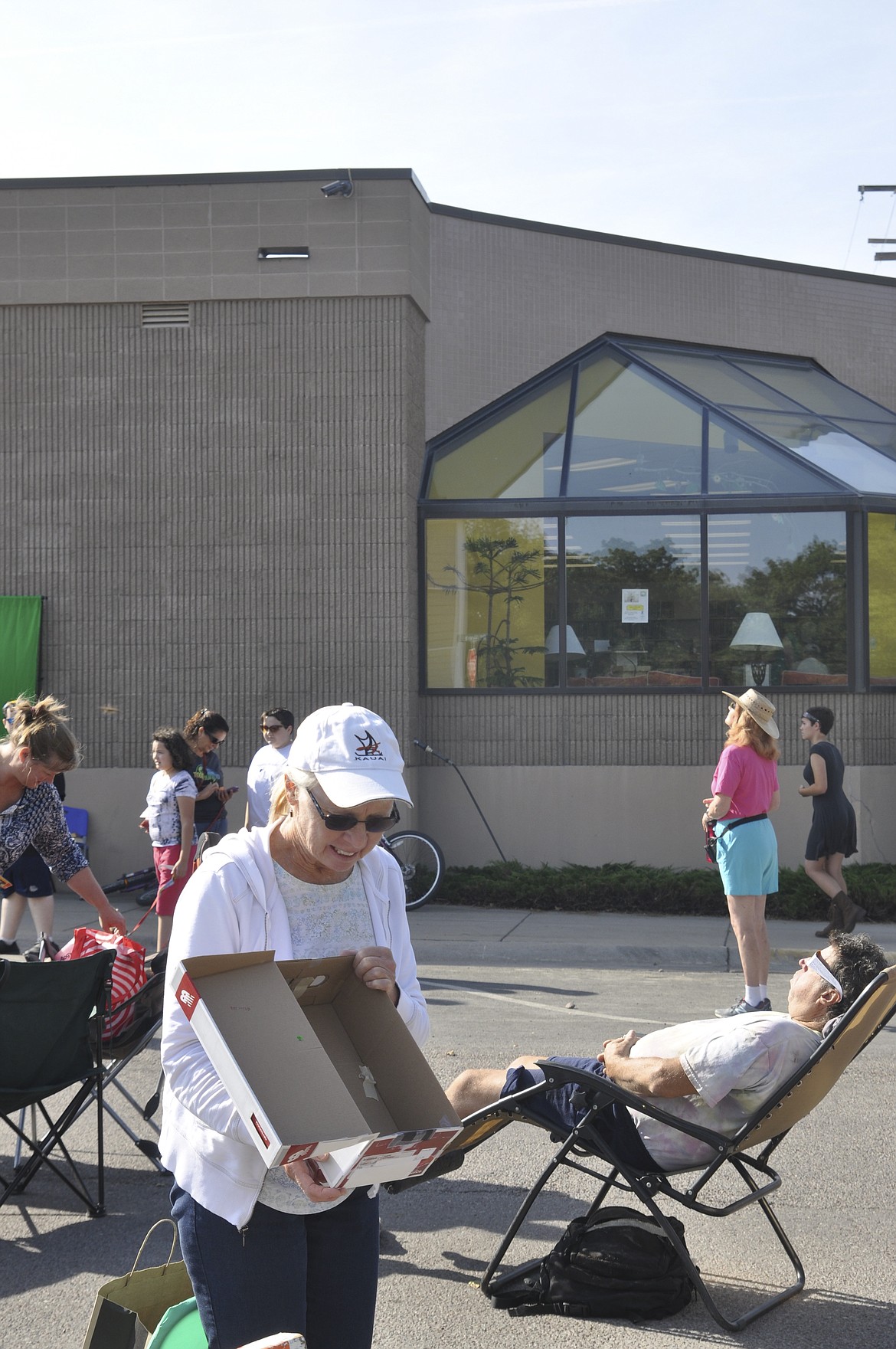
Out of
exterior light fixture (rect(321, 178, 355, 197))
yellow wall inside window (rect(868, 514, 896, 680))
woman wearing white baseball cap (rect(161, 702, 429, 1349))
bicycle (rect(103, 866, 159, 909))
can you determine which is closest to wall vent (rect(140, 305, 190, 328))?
exterior light fixture (rect(321, 178, 355, 197))

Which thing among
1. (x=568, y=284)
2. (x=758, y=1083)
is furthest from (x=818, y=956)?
(x=568, y=284)

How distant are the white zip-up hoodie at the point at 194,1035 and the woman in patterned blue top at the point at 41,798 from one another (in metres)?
3.33

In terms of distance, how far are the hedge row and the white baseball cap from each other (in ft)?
31.4

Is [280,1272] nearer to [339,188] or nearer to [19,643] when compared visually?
[19,643]

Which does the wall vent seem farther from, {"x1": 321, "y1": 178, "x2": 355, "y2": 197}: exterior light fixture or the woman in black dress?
the woman in black dress

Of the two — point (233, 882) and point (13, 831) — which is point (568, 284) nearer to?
point (13, 831)

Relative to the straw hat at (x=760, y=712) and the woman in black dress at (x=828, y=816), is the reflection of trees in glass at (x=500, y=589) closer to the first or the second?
the woman in black dress at (x=828, y=816)

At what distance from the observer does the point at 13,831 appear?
5.98m

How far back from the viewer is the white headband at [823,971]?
178 inches

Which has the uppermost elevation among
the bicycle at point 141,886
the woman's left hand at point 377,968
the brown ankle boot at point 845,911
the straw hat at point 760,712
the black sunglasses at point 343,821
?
the black sunglasses at point 343,821

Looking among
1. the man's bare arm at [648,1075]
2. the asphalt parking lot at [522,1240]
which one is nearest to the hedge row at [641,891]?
the asphalt parking lot at [522,1240]

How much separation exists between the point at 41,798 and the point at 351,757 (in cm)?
388

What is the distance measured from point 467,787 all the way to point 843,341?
7.95m

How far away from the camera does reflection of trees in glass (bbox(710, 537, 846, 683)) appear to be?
1337 cm
